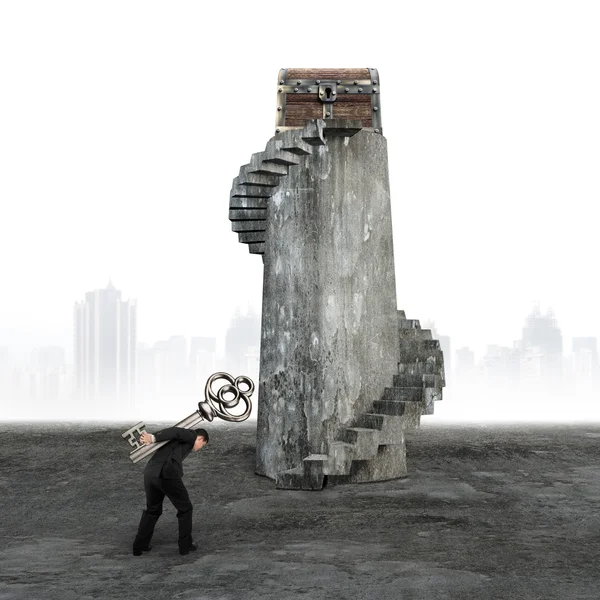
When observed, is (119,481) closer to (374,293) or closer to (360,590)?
(374,293)

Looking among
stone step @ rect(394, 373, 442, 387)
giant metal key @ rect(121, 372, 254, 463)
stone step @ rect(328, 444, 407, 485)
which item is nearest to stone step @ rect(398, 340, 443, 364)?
stone step @ rect(394, 373, 442, 387)

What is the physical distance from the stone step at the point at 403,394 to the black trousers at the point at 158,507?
13.2 ft

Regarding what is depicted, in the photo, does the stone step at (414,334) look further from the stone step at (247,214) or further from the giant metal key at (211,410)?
the giant metal key at (211,410)

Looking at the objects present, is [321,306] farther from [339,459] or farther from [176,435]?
[176,435]

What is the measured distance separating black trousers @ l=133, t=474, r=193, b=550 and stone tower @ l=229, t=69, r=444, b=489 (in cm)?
286

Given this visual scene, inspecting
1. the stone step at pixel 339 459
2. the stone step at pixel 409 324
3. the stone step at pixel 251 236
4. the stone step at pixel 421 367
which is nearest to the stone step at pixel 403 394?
the stone step at pixel 421 367

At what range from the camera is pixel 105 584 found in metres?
5.76

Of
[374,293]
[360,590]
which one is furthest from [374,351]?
[360,590]

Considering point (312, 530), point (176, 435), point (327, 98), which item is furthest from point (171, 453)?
point (327, 98)

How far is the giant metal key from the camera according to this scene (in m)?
6.76

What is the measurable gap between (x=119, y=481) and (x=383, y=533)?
380cm

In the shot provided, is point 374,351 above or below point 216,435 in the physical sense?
above

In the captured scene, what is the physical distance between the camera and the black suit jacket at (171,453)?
6555mm

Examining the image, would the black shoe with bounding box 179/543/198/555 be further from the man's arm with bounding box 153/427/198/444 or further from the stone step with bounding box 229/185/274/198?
the stone step with bounding box 229/185/274/198
